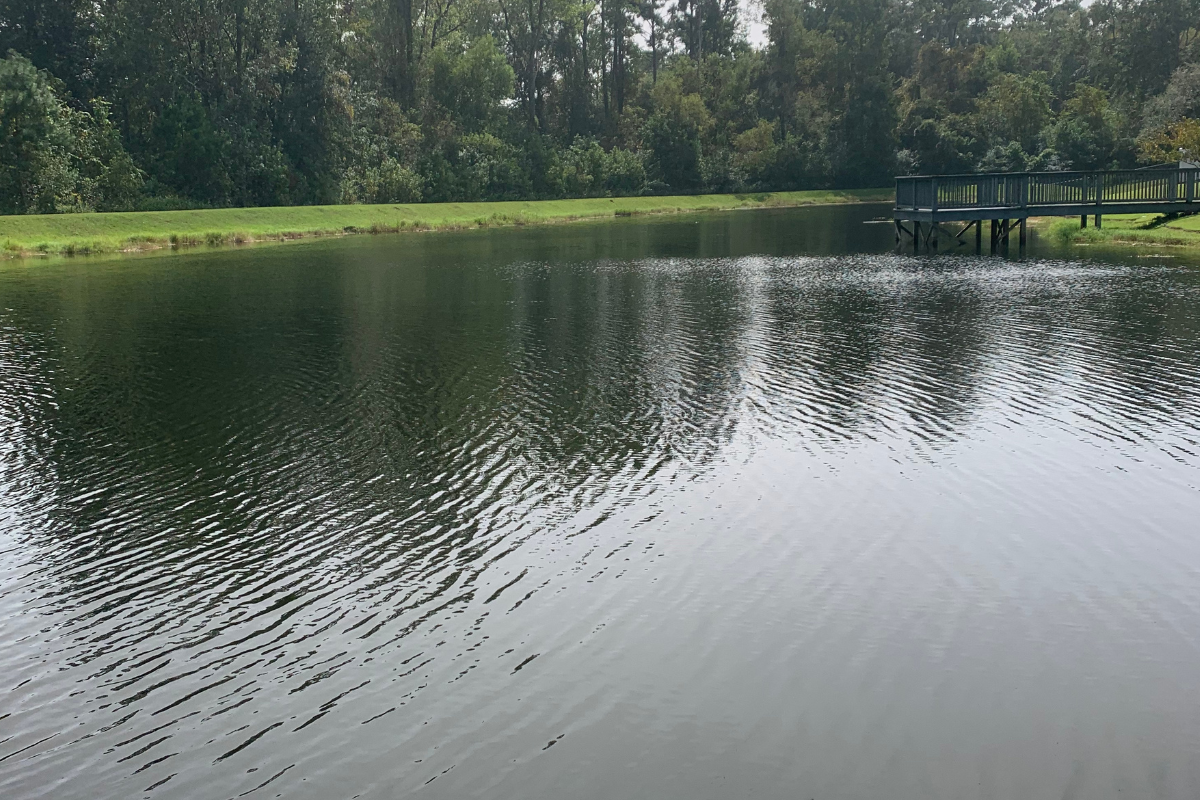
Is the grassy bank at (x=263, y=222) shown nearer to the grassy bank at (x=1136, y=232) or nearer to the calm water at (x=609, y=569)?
the calm water at (x=609, y=569)

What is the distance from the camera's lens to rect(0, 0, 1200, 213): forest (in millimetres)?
69125

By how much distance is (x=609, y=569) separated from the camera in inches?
410

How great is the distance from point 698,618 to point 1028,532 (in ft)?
13.2

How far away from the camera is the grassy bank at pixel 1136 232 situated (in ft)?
133

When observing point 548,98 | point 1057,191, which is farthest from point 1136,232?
point 548,98

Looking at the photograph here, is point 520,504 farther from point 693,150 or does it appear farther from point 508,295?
point 693,150

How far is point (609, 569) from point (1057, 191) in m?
41.6

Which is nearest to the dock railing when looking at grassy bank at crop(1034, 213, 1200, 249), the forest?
grassy bank at crop(1034, 213, 1200, 249)

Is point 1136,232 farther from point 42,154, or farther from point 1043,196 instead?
point 42,154

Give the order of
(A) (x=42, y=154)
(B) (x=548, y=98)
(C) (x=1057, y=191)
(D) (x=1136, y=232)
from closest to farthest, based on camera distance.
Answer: (D) (x=1136, y=232) → (C) (x=1057, y=191) → (A) (x=42, y=154) → (B) (x=548, y=98)

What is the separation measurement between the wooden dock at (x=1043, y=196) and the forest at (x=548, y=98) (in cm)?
916

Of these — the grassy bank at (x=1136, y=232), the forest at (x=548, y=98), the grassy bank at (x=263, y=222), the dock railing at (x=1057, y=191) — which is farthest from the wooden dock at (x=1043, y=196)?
the grassy bank at (x=263, y=222)

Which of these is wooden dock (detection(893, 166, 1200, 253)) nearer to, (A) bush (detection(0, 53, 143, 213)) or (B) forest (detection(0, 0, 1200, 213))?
(B) forest (detection(0, 0, 1200, 213))

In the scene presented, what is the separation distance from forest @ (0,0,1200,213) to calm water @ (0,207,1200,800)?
43594 mm
